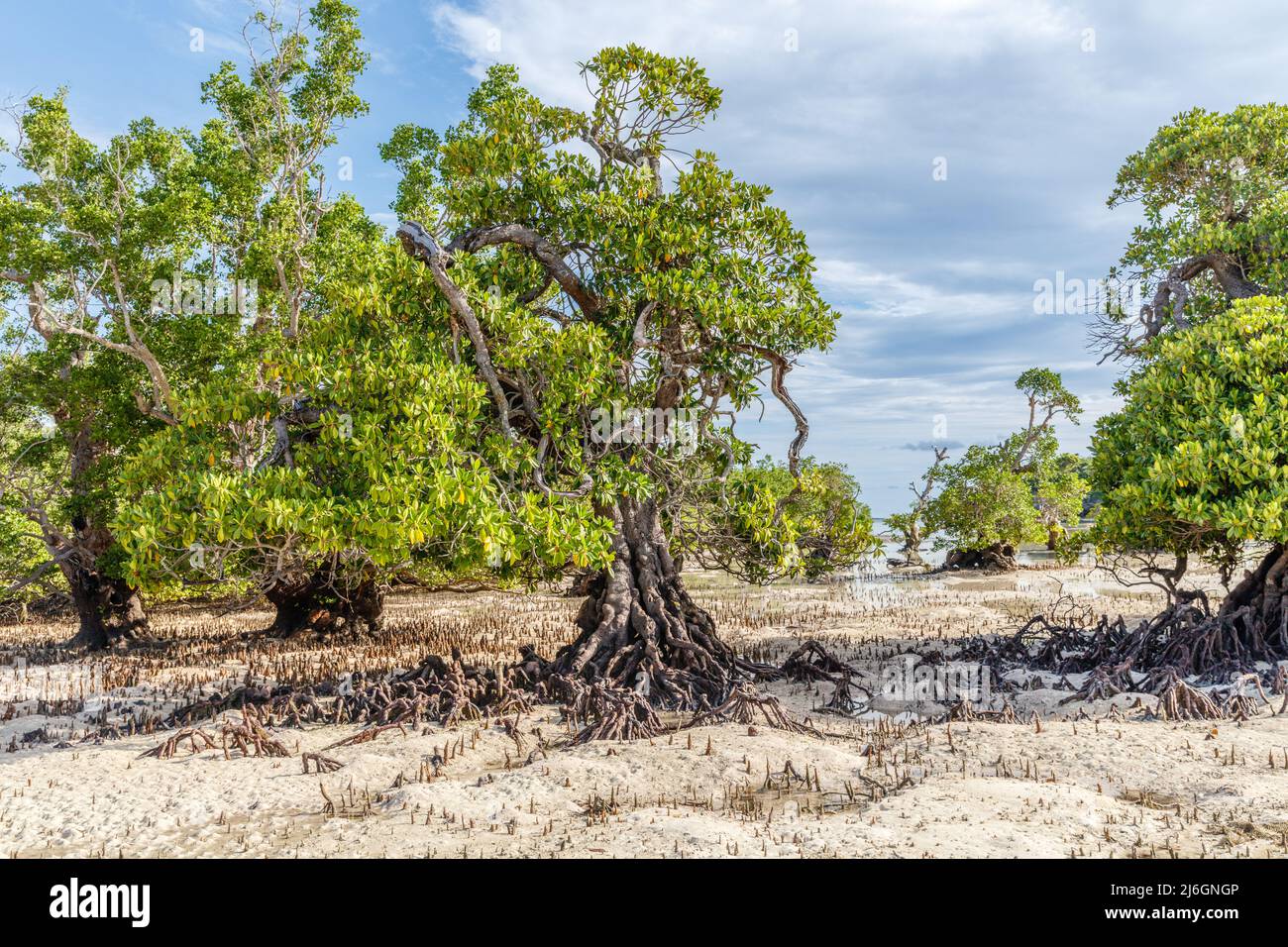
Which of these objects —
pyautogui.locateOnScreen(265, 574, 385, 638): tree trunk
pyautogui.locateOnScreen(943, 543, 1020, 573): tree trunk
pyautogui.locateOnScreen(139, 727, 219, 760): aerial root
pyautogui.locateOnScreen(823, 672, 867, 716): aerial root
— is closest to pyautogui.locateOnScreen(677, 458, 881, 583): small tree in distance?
pyautogui.locateOnScreen(823, 672, 867, 716): aerial root

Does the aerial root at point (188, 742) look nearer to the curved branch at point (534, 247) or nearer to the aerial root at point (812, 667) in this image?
the curved branch at point (534, 247)

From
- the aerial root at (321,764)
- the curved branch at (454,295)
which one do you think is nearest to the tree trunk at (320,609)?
the curved branch at (454,295)

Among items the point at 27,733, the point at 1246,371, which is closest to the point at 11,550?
the point at 27,733

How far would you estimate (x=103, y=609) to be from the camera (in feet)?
52.9

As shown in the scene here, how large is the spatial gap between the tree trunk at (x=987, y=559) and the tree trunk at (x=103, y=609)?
25351 millimetres

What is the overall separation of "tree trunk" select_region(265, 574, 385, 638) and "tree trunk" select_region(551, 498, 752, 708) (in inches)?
270

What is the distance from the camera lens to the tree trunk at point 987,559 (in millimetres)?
29375

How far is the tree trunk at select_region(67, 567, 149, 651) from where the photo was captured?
15.8m

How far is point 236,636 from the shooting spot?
15.9m

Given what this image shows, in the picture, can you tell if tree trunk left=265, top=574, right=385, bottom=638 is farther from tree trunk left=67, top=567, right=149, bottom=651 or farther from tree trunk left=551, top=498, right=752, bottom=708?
tree trunk left=551, top=498, right=752, bottom=708

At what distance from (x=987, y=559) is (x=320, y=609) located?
23477 mm

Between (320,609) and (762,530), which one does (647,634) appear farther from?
(320,609)

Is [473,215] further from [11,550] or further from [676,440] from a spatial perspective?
[11,550]

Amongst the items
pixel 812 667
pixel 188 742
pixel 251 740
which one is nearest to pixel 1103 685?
pixel 812 667
